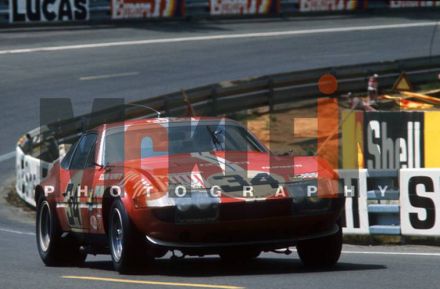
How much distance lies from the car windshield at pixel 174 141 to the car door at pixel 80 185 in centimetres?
32

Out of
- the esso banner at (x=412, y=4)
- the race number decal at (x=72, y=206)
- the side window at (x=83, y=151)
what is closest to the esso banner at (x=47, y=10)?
the esso banner at (x=412, y=4)

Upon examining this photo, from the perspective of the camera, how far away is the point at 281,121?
28359 millimetres

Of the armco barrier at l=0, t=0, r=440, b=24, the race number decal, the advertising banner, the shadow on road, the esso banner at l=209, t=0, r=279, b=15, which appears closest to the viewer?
the shadow on road

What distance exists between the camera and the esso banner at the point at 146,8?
42875 millimetres

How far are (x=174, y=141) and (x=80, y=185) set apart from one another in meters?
1.09

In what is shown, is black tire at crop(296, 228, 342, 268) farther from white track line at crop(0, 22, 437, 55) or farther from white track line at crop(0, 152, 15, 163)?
white track line at crop(0, 22, 437, 55)

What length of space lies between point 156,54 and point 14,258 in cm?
2611

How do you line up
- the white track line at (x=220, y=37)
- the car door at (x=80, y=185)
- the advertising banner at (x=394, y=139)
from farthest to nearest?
the white track line at (x=220, y=37) < the advertising banner at (x=394, y=139) < the car door at (x=80, y=185)

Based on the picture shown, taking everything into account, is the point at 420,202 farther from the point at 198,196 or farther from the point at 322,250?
the point at 198,196

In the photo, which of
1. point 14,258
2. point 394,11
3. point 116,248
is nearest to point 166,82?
point 394,11

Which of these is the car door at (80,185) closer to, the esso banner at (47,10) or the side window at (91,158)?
the side window at (91,158)

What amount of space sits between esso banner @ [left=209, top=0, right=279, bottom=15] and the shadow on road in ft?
112

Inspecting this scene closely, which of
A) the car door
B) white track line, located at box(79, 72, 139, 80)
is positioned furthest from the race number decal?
white track line, located at box(79, 72, 139, 80)

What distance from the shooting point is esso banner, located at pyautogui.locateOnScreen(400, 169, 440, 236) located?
13453mm
